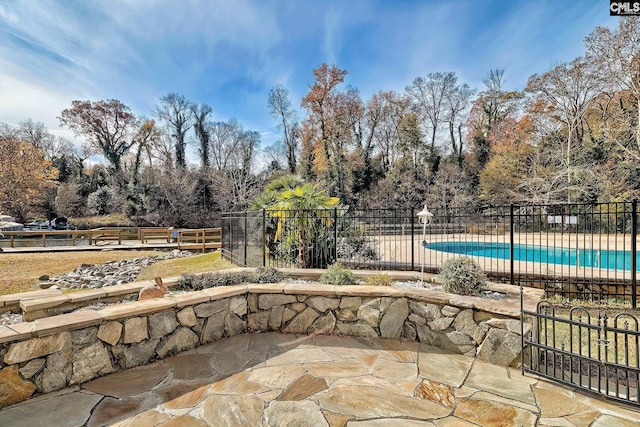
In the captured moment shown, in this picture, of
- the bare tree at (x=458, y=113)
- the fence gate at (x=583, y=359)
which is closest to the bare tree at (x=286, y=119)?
the bare tree at (x=458, y=113)

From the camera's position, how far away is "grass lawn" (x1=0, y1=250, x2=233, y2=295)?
702 cm

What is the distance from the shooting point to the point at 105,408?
2.18 m

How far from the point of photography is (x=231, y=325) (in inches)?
140

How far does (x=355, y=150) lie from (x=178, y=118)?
658 inches

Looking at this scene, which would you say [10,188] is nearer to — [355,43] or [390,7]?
[355,43]

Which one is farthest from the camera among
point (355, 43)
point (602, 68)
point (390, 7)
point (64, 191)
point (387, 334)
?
point (64, 191)

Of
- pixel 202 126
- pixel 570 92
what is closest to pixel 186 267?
pixel 570 92

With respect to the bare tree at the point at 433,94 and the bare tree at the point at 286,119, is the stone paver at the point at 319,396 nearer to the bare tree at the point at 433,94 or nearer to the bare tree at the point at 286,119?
the bare tree at the point at 433,94

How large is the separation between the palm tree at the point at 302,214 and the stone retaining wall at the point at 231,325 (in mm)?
2771

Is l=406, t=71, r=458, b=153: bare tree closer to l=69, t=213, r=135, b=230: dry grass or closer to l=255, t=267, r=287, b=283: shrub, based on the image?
l=255, t=267, r=287, b=283: shrub

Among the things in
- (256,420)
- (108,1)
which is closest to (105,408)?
(256,420)

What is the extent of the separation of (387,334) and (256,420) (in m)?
1.91

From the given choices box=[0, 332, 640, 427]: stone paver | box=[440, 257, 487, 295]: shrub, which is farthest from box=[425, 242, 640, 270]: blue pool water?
box=[0, 332, 640, 427]: stone paver

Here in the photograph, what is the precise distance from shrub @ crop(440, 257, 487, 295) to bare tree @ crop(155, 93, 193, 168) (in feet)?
93.1
